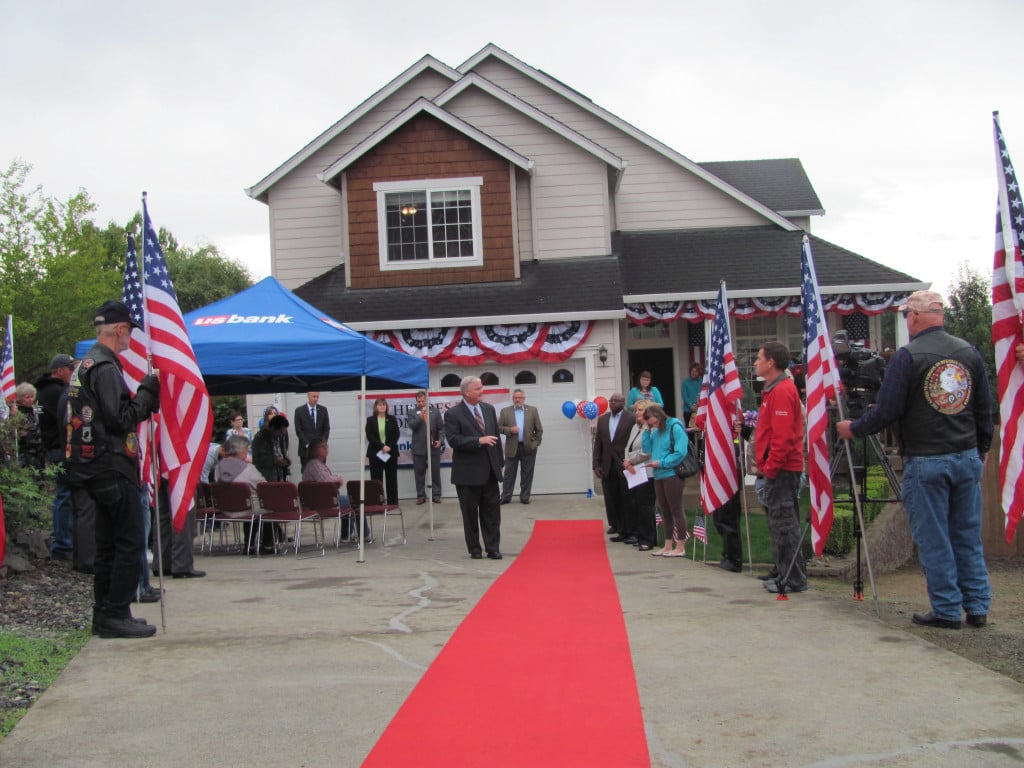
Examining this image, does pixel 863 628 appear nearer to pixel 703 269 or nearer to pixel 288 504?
pixel 288 504

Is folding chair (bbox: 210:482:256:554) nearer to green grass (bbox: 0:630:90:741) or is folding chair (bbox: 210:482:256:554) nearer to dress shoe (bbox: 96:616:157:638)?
green grass (bbox: 0:630:90:741)

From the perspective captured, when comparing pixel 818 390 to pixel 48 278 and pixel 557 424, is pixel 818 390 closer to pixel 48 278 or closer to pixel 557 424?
pixel 557 424

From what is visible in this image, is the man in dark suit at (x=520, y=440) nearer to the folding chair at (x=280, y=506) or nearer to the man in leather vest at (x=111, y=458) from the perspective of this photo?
the folding chair at (x=280, y=506)

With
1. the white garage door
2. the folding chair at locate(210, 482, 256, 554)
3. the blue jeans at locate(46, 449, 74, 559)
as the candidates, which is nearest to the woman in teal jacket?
the folding chair at locate(210, 482, 256, 554)

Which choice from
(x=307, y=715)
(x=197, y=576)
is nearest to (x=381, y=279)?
(x=197, y=576)

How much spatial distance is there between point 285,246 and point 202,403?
14074mm

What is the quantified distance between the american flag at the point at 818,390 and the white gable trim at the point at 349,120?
1478 cm

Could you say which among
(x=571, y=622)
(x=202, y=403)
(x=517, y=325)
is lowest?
(x=571, y=622)

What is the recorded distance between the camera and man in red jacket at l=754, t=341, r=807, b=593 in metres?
8.55

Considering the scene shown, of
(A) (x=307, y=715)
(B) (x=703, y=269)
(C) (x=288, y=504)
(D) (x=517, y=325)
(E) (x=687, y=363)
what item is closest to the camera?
(A) (x=307, y=715)

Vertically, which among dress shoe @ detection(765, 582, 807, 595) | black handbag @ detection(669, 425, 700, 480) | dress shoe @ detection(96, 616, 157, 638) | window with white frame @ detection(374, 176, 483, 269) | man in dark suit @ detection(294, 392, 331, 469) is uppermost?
window with white frame @ detection(374, 176, 483, 269)

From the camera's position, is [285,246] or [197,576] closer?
[197,576]

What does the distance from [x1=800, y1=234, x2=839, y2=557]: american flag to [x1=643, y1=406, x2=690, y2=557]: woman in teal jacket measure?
3174 millimetres

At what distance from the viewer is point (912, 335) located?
7.28 meters
